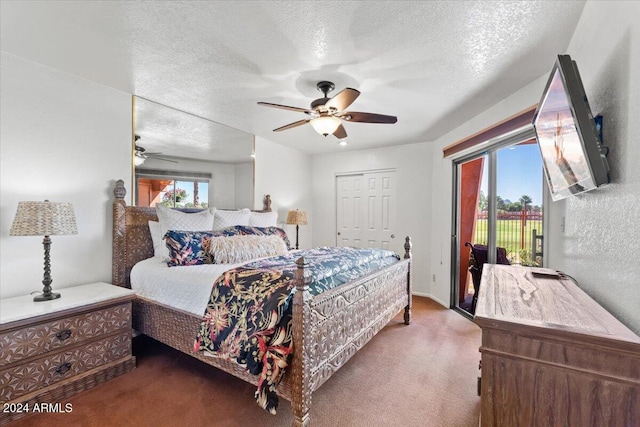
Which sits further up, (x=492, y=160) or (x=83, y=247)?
(x=492, y=160)

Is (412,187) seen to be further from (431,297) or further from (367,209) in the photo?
(431,297)

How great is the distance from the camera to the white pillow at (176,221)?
2746 millimetres

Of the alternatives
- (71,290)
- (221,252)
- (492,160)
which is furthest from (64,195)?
(492,160)

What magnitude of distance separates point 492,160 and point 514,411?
2822mm

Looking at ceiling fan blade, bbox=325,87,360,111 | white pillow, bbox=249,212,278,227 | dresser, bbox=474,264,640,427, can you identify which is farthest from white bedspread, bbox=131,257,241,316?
dresser, bbox=474,264,640,427

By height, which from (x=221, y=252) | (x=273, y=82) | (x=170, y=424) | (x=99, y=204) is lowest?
(x=170, y=424)

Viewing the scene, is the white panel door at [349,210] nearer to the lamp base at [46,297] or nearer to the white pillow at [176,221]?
the white pillow at [176,221]

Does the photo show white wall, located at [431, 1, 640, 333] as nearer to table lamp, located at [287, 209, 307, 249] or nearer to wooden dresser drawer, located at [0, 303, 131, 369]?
wooden dresser drawer, located at [0, 303, 131, 369]

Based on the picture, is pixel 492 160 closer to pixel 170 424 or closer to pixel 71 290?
pixel 170 424

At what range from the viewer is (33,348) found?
1.81m

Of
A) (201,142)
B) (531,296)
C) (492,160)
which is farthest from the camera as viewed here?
(201,142)

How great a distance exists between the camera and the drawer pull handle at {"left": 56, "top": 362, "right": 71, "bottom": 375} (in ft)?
6.30

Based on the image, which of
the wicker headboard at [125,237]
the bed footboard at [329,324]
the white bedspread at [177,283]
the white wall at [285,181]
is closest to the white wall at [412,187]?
the white wall at [285,181]

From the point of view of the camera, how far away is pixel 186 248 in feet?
8.25
